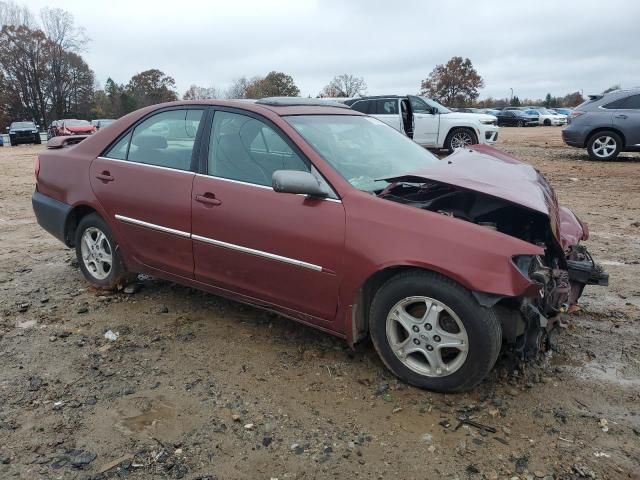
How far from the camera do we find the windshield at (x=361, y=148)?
10.8 feet

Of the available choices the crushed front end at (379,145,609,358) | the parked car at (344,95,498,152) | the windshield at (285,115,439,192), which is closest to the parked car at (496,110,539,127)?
the parked car at (344,95,498,152)

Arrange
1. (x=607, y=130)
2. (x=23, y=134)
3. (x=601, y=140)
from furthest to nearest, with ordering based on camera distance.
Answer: (x=23, y=134), (x=601, y=140), (x=607, y=130)

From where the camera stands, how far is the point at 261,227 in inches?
127

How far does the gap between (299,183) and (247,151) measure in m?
0.67

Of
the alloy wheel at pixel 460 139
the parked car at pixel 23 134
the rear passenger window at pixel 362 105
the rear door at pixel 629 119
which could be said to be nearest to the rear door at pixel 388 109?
the rear passenger window at pixel 362 105

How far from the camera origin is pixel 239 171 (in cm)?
347

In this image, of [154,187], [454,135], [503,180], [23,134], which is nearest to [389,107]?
[454,135]

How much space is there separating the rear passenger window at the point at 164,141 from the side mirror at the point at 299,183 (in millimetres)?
933

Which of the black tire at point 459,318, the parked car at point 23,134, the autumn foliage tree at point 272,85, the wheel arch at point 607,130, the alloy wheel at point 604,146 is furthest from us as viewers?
the autumn foliage tree at point 272,85

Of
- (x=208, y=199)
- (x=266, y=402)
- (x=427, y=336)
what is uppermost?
(x=208, y=199)

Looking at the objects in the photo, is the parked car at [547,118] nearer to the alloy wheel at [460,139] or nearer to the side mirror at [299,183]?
the alloy wheel at [460,139]

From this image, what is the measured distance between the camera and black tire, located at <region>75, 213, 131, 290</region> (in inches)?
167

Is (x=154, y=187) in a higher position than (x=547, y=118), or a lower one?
lower

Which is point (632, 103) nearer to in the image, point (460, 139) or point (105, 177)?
point (460, 139)
